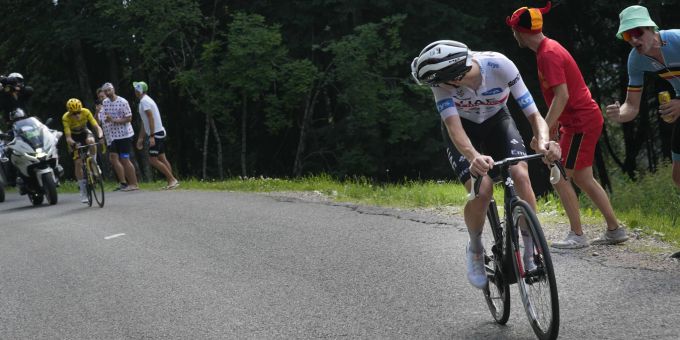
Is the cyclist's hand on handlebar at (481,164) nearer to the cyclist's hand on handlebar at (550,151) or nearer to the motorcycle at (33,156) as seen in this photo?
the cyclist's hand on handlebar at (550,151)

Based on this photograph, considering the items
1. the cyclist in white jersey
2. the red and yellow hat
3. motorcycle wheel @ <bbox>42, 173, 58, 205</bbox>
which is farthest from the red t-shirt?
motorcycle wheel @ <bbox>42, 173, 58, 205</bbox>

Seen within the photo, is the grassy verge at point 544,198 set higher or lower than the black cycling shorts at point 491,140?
lower

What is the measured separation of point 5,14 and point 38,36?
2.58m

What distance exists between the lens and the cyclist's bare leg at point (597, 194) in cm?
775

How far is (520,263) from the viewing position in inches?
199

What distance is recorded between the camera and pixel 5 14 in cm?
2953

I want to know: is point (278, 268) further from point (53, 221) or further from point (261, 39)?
point (261, 39)

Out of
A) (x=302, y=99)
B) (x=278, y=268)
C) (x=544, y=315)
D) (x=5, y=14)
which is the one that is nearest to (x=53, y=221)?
(x=278, y=268)

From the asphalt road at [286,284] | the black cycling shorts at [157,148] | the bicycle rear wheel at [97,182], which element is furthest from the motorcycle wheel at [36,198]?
the asphalt road at [286,284]

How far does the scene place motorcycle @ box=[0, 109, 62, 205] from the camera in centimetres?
1563

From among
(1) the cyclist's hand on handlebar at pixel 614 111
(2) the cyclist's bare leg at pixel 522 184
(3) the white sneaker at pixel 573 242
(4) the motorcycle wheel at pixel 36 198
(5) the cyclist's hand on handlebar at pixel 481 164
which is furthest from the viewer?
(4) the motorcycle wheel at pixel 36 198

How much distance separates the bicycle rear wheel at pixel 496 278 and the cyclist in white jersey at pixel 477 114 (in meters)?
0.06

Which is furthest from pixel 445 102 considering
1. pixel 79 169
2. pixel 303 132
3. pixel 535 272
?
pixel 303 132

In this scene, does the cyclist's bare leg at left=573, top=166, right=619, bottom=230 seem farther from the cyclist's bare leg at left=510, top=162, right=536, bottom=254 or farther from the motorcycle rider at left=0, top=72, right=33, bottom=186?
the motorcycle rider at left=0, top=72, right=33, bottom=186
